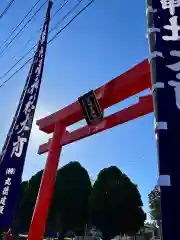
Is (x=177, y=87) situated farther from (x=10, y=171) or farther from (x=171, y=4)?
(x=10, y=171)

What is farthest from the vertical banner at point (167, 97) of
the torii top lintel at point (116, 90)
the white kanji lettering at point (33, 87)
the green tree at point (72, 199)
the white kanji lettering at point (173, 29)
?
the green tree at point (72, 199)

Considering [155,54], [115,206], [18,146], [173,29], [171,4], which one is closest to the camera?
[155,54]

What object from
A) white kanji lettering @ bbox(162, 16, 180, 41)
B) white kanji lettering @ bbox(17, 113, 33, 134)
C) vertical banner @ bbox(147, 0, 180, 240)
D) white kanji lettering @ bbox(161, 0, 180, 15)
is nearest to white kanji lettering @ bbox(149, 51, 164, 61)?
vertical banner @ bbox(147, 0, 180, 240)

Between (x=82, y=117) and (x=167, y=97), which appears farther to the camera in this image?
(x=82, y=117)

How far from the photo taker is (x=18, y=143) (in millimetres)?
5621

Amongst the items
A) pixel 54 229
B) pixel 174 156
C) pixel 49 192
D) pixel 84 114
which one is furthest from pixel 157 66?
pixel 54 229

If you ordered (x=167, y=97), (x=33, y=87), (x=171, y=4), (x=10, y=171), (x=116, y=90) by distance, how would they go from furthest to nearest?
(x=33, y=87) < (x=116, y=90) < (x=10, y=171) < (x=171, y=4) < (x=167, y=97)

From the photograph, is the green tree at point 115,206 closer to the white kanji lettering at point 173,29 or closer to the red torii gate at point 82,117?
the red torii gate at point 82,117

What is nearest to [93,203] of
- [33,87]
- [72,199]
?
[72,199]

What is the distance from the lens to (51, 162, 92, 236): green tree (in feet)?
79.8

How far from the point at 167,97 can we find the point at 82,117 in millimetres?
4531

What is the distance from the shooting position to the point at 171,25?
10.1 ft

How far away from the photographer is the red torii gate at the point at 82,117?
19.2 feet

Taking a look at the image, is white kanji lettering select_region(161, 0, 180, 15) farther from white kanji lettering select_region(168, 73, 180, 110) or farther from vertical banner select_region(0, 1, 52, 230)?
vertical banner select_region(0, 1, 52, 230)
